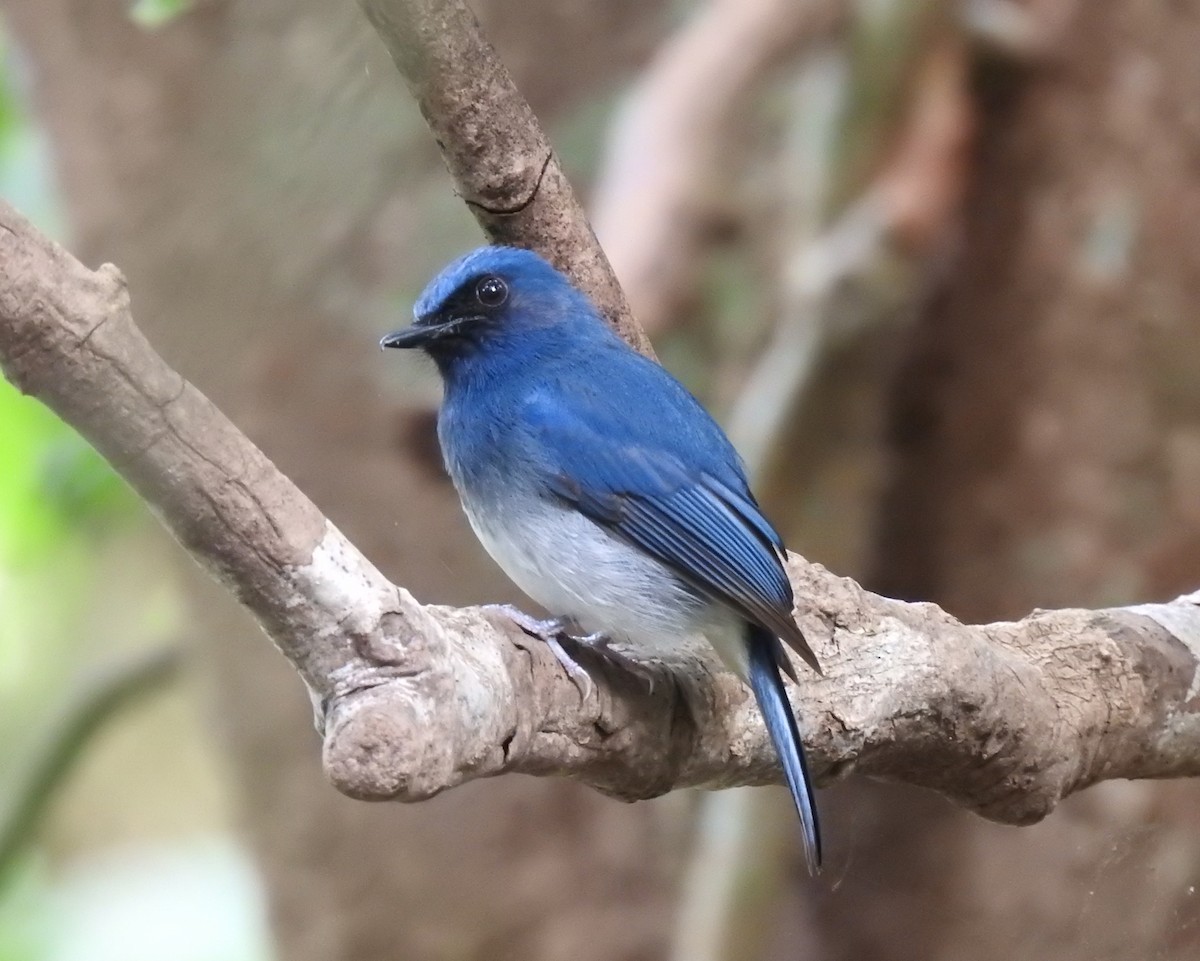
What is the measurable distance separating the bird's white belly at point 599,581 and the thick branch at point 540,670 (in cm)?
9

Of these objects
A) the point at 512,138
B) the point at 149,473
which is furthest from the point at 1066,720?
the point at 149,473

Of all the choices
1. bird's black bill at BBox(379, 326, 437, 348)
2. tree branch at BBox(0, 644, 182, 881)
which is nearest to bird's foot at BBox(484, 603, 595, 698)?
bird's black bill at BBox(379, 326, 437, 348)

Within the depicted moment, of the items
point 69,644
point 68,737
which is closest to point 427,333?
point 68,737

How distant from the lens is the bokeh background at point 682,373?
3.74m

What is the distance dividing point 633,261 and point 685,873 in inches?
68.3

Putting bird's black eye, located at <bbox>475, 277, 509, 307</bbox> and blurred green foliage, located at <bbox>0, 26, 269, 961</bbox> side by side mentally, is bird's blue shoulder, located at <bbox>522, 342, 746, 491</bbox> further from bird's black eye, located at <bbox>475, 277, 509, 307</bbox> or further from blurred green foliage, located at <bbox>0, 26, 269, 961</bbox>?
blurred green foliage, located at <bbox>0, 26, 269, 961</bbox>

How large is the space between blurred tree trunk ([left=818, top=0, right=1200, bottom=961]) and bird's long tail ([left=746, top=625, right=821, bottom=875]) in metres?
1.60

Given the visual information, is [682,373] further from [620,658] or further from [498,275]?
[620,658]

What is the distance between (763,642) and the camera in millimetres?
2408

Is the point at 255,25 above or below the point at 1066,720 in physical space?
above

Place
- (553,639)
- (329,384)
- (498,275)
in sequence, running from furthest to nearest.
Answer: (329,384) → (498,275) → (553,639)

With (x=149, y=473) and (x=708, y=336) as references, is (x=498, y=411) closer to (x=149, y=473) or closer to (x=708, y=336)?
(x=149, y=473)

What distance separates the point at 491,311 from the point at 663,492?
0.50m

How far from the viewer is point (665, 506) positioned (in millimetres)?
2604
